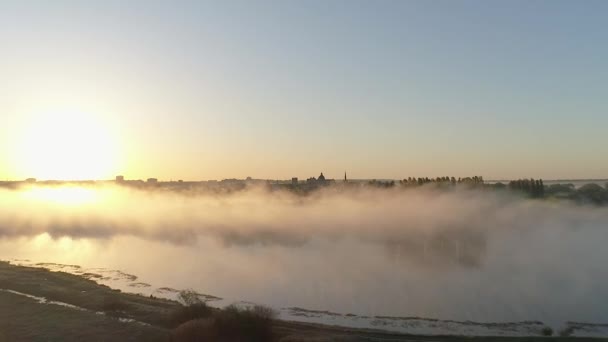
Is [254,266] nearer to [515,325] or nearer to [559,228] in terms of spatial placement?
[515,325]

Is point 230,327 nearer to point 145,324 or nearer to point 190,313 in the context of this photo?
point 190,313

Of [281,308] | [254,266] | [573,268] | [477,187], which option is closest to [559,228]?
[573,268]

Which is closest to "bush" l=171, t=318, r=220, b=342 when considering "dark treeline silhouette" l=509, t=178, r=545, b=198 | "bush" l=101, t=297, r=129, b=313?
"bush" l=101, t=297, r=129, b=313

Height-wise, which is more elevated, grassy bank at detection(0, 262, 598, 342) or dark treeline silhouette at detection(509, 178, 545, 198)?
dark treeline silhouette at detection(509, 178, 545, 198)

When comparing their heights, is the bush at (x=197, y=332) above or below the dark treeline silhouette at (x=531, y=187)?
below

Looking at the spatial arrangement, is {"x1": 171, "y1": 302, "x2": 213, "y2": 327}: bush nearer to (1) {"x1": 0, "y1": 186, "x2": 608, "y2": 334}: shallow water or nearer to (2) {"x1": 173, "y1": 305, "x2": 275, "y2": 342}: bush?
(2) {"x1": 173, "y1": 305, "x2": 275, "y2": 342}: bush

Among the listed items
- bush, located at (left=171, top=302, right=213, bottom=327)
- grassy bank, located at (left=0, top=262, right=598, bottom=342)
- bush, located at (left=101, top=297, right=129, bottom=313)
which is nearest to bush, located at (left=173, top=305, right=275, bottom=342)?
grassy bank, located at (left=0, top=262, right=598, bottom=342)

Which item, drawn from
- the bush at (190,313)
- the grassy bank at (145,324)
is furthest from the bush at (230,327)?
the bush at (190,313)

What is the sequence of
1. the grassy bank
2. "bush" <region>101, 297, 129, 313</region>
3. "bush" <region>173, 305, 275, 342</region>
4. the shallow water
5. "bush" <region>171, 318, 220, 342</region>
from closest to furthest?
1. "bush" <region>171, 318, 220, 342</region>
2. "bush" <region>173, 305, 275, 342</region>
3. the grassy bank
4. "bush" <region>101, 297, 129, 313</region>
5. the shallow water

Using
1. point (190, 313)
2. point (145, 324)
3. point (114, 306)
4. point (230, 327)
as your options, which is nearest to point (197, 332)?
point (230, 327)

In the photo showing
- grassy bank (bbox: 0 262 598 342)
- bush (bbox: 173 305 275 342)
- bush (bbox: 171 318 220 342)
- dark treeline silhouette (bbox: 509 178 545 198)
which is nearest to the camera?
bush (bbox: 171 318 220 342)

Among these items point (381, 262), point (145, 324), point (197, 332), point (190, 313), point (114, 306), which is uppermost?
point (190, 313)

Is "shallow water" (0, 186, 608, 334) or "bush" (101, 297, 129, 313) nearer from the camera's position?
"bush" (101, 297, 129, 313)

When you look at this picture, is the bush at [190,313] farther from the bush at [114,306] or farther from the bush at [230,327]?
the bush at [114,306]
